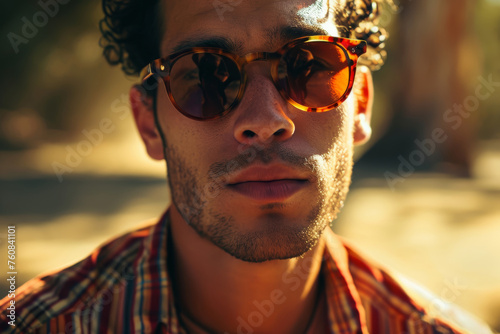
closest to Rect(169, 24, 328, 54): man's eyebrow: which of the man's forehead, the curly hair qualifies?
the man's forehead

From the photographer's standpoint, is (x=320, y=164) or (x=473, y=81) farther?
(x=473, y=81)

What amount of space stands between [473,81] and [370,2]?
7.49 meters

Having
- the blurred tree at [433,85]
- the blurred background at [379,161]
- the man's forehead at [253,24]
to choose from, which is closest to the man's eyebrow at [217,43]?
the man's forehead at [253,24]

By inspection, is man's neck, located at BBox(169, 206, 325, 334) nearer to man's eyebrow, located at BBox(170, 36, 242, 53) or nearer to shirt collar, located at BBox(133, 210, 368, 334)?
shirt collar, located at BBox(133, 210, 368, 334)

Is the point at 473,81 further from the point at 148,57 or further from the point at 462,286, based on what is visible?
the point at 148,57

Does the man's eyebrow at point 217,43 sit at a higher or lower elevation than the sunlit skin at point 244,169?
higher

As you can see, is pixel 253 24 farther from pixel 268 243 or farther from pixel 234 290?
pixel 234 290

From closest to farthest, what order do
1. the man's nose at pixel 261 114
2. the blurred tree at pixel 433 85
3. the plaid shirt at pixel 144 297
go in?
the man's nose at pixel 261 114 → the plaid shirt at pixel 144 297 → the blurred tree at pixel 433 85

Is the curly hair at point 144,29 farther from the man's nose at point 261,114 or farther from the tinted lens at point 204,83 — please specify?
the man's nose at point 261,114

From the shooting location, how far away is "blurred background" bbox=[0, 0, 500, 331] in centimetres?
452

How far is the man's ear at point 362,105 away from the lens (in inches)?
82.7

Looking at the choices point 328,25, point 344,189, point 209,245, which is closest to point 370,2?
point 328,25

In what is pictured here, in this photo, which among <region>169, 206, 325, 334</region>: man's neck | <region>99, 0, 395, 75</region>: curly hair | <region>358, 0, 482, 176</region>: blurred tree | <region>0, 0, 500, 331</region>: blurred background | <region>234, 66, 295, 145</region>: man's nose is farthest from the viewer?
<region>358, 0, 482, 176</region>: blurred tree

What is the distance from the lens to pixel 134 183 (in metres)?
8.42
